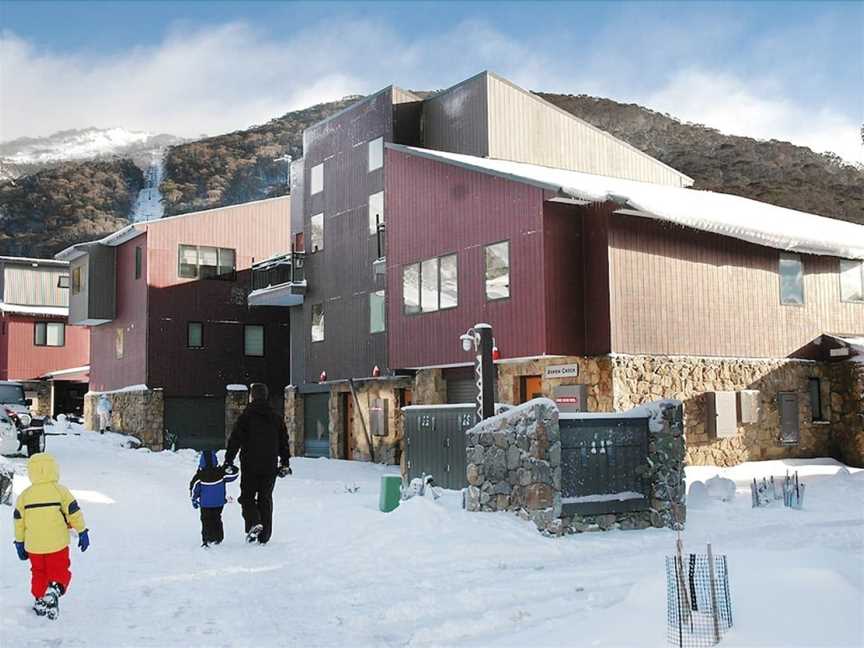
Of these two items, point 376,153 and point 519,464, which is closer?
point 519,464

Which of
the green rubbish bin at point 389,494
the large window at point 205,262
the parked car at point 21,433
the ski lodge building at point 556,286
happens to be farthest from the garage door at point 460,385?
the large window at point 205,262

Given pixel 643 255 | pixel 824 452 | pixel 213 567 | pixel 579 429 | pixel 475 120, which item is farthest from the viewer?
pixel 475 120

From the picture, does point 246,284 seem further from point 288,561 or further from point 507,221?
point 288,561

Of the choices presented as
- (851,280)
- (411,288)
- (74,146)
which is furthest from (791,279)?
(74,146)

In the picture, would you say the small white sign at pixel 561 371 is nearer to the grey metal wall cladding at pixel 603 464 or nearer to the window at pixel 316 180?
the grey metal wall cladding at pixel 603 464

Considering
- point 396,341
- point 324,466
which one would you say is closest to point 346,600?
point 396,341

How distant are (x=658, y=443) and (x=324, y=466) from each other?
14897 millimetres

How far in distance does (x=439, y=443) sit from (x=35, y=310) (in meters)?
34.2

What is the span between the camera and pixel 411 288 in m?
24.1

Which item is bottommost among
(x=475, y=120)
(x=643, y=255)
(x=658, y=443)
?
(x=658, y=443)

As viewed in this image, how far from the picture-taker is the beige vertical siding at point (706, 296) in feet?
66.0

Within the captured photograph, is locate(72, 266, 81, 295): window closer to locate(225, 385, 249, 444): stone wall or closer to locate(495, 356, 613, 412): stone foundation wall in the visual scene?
locate(225, 385, 249, 444): stone wall

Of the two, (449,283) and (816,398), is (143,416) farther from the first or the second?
(816,398)

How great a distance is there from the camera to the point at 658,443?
12.9 meters
